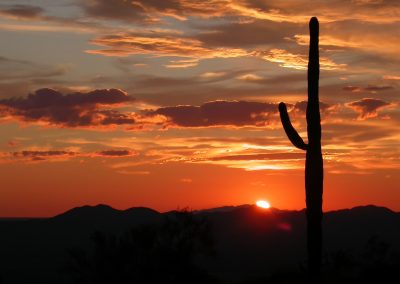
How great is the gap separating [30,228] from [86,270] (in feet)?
466

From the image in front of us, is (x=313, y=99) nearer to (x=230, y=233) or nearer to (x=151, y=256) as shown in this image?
(x=151, y=256)

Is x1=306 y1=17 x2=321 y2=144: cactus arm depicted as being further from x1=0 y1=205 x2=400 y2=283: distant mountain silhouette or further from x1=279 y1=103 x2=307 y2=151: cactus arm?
x1=0 y1=205 x2=400 y2=283: distant mountain silhouette

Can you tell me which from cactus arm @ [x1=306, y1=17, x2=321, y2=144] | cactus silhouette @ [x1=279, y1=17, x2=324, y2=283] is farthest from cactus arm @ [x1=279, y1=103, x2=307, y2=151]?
cactus arm @ [x1=306, y1=17, x2=321, y2=144]

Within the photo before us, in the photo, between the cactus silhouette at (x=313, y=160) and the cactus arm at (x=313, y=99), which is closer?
the cactus silhouette at (x=313, y=160)

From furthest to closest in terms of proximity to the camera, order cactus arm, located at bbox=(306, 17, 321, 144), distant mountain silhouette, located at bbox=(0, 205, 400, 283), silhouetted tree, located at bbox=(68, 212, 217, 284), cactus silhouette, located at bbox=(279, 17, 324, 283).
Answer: distant mountain silhouette, located at bbox=(0, 205, 400, 283), silhouetted tree, located at bbox=(68, 212, 217, 284), cactus arm, located at bbox=(306, 17, 321, 144), cactus silhouette, located at bbox=(279, 17, 324, 283)

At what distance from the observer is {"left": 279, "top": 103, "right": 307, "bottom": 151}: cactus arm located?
2630cm

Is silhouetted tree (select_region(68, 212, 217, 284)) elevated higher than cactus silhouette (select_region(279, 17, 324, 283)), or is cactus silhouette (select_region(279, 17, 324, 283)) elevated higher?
cactus silhouette (select_region(279, 17, 324, 283))

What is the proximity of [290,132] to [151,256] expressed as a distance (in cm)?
1544

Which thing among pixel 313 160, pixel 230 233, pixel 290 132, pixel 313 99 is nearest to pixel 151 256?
pixel 290 132

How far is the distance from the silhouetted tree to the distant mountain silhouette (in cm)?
8477

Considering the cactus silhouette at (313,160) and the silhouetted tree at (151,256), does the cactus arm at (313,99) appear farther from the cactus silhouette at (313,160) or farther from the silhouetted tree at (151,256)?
the silhouetted tree at (151,256)

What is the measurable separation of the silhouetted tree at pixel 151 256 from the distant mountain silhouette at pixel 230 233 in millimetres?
84770

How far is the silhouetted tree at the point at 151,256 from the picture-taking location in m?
39.4

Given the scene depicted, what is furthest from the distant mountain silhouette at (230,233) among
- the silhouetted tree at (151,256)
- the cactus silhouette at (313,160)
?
the cactus silhouette at (313,160)
